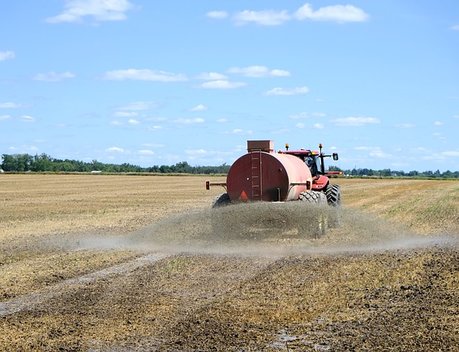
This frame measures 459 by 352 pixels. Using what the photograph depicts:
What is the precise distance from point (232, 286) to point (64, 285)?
96.8 inches

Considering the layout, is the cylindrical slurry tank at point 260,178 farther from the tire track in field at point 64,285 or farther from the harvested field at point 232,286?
the tire track in field at point 64,285

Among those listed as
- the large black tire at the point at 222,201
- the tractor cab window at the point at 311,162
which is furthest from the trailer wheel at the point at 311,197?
the tractor cab window at the point at 311,162

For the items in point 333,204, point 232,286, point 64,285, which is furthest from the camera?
point 333,204

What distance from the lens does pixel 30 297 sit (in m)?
10.5

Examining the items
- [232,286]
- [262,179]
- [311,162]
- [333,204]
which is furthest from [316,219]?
[232,286]

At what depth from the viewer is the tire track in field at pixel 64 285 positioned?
32.4 feet

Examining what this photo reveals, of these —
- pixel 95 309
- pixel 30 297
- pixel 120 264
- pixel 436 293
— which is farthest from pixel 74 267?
pixel 436 293

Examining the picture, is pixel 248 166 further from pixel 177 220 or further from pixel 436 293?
pixel 436 293

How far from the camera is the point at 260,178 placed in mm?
17781

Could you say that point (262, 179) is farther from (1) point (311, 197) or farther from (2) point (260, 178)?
(1) point (311, 197)

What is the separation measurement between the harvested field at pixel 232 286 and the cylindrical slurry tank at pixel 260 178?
0.67 metres

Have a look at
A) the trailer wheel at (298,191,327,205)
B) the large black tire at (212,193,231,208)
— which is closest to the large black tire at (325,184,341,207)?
the trailer wheel at (298,191,327,205)

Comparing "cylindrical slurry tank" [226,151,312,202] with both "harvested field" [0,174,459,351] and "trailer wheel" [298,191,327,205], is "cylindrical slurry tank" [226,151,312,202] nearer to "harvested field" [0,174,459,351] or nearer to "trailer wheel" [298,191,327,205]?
"trailer wheel" [298,191,327,205]

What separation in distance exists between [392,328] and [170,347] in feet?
8.00
